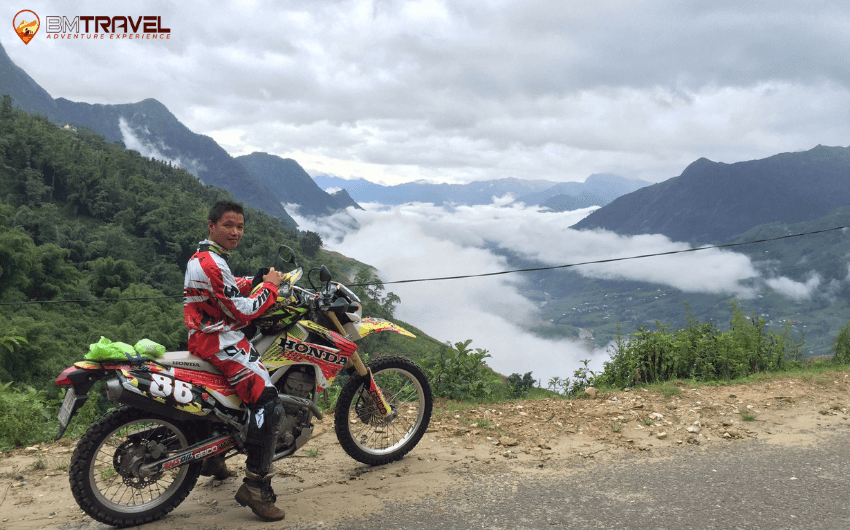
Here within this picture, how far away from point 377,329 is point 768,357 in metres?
7.09

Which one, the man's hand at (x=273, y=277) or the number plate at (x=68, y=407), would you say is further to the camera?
the man's hand at (x=273, y=277)

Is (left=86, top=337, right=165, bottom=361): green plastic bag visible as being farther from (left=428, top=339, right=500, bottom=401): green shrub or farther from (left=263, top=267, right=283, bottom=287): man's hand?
(left=428, top=339, right=500, bottom=401): green shrub

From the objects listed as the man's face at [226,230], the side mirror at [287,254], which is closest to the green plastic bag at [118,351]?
the man's face at [226,230]

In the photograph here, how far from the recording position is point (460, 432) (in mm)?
5863

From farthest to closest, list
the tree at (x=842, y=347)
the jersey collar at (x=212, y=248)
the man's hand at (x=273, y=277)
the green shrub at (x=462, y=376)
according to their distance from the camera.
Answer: the tree at (x=842, y=347) < the green shrub at (x=462, y=376) < the man's hand at (x=273, y=277) < the jersey collar at (x=212, y=248)

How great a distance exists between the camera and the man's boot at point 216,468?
4312 mm

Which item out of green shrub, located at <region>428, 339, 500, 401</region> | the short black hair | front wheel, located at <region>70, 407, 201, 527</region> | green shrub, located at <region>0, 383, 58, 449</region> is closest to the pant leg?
front wheel, located at <region>70, 407, 201, 527</region>

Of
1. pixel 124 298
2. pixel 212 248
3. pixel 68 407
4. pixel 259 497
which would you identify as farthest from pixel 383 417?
pixel 124 298

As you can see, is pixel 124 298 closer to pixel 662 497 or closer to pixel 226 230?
pixel 226 230

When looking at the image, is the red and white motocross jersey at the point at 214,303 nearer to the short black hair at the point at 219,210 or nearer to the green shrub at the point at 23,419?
the short black hair at the point at 219,210

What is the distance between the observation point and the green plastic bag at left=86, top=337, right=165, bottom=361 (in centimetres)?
371

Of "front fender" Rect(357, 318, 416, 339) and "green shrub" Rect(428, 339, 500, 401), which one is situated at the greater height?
"front fender" Rect(357, 318, 416, 339)

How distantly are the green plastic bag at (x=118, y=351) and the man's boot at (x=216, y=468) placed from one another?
3.10ft

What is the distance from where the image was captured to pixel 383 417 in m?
5.07
